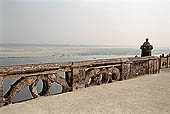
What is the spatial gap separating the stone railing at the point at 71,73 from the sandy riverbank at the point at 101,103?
269 millimetres

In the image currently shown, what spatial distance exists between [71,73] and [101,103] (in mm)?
1545

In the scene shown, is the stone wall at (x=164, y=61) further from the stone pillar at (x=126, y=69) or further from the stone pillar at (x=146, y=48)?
the stone pillar at (x=126, y=69)

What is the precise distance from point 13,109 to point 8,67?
3.01 ft

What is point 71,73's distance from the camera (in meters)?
5.93

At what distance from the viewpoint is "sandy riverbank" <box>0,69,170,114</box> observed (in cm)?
419

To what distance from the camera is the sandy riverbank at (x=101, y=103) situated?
4188 millimetres

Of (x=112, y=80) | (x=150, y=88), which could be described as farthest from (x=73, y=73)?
(x=150, y=88)

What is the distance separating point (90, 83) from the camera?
658 cm

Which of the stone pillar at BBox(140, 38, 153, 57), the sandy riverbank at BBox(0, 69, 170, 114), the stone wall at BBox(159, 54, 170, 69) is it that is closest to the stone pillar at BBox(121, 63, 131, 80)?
the sandy riverbank at BBox(0, 69, 170, 114)

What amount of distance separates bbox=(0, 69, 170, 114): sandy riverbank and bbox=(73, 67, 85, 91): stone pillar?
0.17 m

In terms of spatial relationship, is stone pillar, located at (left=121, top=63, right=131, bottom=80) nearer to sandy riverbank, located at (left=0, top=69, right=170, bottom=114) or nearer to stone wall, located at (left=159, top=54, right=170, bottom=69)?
sandy riverbank, located at (left=0, top=69, right=170, bottom=114)

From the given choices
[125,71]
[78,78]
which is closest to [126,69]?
[125,71]

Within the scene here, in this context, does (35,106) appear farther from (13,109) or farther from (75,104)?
(75,104)

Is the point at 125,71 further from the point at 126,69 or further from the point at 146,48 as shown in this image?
the point at 146,48
